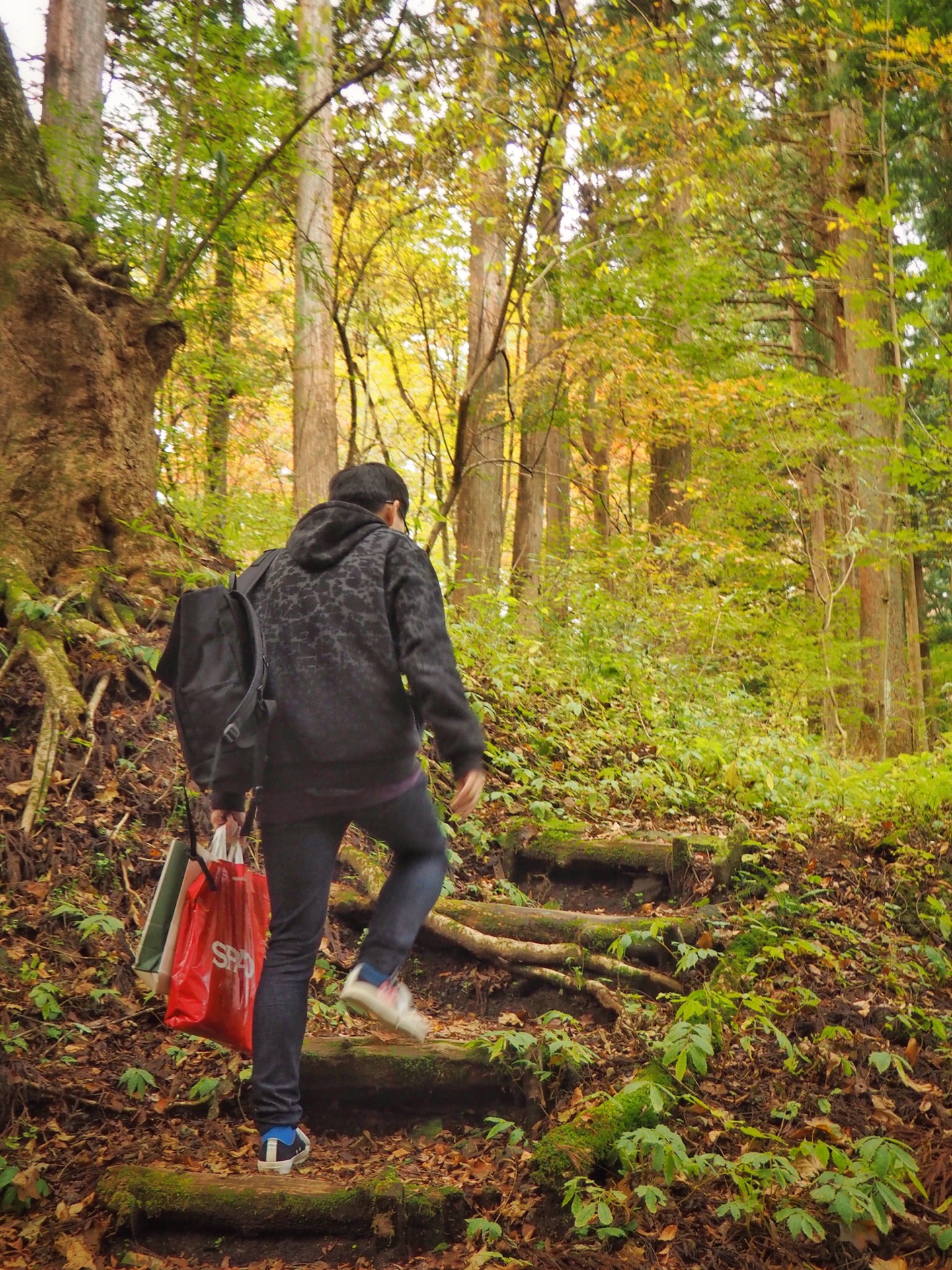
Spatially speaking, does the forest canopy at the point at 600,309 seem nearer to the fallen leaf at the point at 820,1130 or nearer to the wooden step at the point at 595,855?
the wooden step at the point at 595,855

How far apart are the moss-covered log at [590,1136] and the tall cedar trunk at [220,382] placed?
6159 millimetres

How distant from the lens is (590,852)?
562 centimetres

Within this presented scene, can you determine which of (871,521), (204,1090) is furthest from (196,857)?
(871,521)

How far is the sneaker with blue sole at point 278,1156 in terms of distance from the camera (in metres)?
3.04

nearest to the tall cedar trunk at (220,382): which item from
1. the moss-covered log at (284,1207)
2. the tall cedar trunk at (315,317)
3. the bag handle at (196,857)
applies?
the tall cedar trunk at (315,317)

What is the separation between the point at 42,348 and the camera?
5.91m

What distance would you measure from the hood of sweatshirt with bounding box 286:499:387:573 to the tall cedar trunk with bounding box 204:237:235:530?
5.19 m

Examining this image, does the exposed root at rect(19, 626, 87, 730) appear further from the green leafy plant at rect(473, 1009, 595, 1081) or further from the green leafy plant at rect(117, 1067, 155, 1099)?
the green leafy plant at rect(473, 1009, 595, 1081)

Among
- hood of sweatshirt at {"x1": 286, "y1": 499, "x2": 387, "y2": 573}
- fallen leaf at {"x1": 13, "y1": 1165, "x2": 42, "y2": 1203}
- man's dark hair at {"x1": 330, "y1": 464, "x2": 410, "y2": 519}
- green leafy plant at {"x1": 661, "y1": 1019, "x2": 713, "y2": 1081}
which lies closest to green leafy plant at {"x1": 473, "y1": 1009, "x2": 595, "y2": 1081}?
green leafy plant at {"x1": 661, "y1": 1019, "x2": 713, "y2": 1081}

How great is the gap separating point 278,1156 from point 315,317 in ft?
25.9

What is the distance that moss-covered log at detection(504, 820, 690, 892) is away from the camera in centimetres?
539

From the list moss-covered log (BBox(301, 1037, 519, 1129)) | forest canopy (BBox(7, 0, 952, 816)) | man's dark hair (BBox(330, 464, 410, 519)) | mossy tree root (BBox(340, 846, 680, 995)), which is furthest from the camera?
forest canopy (BBox(7, 0, 952, 816))

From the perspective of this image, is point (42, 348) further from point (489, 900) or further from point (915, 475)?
point (915, 475)

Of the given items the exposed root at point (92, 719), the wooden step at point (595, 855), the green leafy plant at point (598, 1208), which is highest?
the exposed root at point (92, 719)
